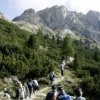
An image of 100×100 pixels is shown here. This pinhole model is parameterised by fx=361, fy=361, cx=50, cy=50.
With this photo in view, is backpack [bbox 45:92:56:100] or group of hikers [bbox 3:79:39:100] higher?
backpack [bbox 45:92:56:100]

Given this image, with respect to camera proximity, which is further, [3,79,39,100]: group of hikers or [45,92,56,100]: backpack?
[3,79,39,100]: group of hikers

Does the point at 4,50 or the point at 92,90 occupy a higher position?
the point at 4,50

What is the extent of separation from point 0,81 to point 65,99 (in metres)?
16.9

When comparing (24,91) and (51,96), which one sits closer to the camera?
(51,96)

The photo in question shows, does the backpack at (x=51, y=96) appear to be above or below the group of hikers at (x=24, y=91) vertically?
above

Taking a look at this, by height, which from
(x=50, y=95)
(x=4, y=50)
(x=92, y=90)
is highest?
(x=4, y=50)

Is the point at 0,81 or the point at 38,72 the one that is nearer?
the point at 0,81

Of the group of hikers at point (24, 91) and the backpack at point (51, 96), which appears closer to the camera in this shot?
the backpack at point (51, 96)

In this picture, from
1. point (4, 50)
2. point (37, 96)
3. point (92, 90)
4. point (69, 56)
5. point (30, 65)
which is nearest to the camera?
point (37, 96)

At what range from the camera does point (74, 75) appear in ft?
124

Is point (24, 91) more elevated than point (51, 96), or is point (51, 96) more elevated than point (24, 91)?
point (51, 96)

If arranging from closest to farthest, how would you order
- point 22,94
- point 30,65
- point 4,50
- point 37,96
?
point 22,94 → point 37,96 → point 30,65 → point 4,50

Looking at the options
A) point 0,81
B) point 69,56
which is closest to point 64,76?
point 0,81

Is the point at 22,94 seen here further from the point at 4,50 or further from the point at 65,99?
the point at 4,50
